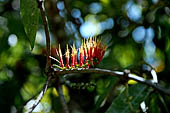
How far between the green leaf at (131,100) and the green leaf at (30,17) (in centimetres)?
39

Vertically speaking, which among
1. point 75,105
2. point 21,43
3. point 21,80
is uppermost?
point 21,43

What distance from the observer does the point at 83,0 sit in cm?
182

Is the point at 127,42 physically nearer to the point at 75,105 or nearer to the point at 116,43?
the point at 116,43

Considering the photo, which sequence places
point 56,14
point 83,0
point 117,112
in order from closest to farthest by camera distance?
point 117,112 → point 56,14 → point 83,0

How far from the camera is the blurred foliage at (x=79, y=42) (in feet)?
5.02

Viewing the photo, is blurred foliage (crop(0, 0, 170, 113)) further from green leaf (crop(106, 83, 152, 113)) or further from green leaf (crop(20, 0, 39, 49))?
green leaf (crop(20, 0, 39, 49))

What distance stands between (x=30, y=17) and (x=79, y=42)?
71 centimetres

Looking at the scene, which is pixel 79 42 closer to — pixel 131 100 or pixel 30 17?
pixel 131 100

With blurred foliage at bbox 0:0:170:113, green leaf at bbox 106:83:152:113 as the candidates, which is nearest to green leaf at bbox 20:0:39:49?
green leaf at bbox 106:83:152:113

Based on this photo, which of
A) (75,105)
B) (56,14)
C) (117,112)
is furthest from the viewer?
(56,14)

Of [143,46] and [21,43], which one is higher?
[21,43]

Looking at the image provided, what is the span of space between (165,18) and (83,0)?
1.56 feet

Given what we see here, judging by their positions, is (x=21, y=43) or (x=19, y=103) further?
(x=21, y=43)

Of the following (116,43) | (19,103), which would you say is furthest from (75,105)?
(116,43)
